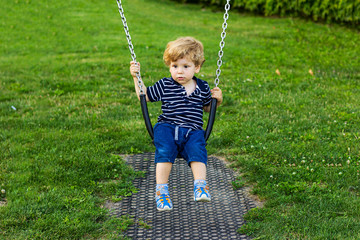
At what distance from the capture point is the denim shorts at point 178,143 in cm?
371

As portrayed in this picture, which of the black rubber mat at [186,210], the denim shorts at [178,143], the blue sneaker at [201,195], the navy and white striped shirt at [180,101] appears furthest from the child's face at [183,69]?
the black rubber mat at [186,210]

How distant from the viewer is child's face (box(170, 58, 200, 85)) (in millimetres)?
3877

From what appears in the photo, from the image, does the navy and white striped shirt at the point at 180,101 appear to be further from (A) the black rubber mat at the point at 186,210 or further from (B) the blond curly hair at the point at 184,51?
(A) the black rubber mat at the point at 186,210

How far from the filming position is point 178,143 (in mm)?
3828

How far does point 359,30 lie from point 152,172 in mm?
9666

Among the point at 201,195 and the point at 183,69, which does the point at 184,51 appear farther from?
the point at 201,195

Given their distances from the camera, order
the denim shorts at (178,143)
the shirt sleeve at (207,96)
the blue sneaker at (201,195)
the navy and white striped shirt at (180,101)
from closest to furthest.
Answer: the blue sneaker at (201,195) < the denim shorts at (178,143) < the navy and white striped shirt at (180,101) < the shirt sleeve at (207,96)

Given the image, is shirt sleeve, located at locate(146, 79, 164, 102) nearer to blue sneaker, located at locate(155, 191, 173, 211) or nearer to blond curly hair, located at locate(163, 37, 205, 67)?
blond curly hair, located at locate(163, 37, 205, 67)

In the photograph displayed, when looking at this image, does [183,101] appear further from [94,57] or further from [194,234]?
[94,57]

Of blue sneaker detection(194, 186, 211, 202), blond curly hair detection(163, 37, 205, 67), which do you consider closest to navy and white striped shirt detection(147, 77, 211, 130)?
blond curly hair detection(163, 37, 205, 67)

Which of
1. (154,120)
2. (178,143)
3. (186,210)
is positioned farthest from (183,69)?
(154,120)

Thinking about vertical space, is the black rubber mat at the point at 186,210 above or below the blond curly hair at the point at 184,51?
below

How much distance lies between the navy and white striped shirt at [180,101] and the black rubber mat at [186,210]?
692 millimetres

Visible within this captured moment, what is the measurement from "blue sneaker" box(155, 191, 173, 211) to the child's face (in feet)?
3.22
